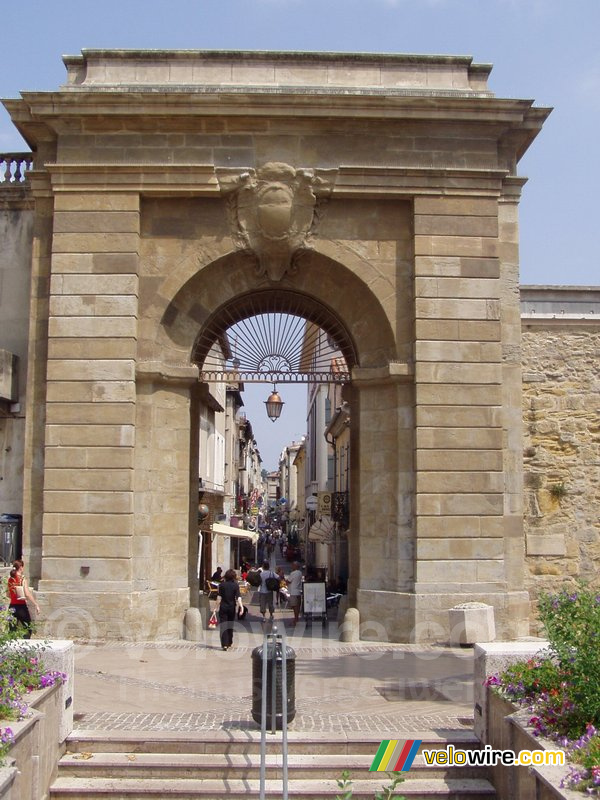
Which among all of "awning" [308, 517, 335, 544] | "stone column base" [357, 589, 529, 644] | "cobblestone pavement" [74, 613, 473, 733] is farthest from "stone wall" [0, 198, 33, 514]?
"awning" [308, 517, 335, 544]

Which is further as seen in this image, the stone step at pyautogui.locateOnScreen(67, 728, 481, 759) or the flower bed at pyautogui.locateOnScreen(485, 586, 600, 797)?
the stone step at pyautogui.locateOnScreen(67, 728, 481, 759)

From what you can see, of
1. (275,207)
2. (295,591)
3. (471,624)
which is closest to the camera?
(471,624)

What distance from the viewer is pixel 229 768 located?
7.44 m

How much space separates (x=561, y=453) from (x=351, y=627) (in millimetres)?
4653

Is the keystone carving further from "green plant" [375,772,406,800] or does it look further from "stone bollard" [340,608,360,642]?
"green plant" [375,772,406,800]

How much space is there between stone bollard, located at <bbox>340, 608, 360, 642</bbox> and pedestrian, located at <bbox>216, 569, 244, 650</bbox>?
177 centimetres

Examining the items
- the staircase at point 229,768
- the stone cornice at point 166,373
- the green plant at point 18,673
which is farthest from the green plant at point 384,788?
the stone cornice at point 166,373

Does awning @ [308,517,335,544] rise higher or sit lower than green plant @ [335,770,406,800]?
higher

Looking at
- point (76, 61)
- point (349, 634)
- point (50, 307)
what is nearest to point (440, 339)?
point (349, 634)

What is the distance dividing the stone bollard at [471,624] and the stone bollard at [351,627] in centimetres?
168

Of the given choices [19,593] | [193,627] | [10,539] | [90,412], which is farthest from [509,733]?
[10,539]

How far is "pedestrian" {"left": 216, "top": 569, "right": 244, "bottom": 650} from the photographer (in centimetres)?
1340

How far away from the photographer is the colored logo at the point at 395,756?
24.4 ft

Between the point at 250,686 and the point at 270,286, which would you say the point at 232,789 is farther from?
the point at 270,286
